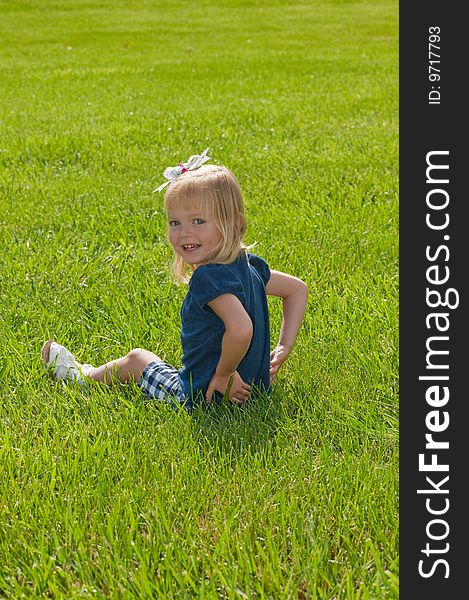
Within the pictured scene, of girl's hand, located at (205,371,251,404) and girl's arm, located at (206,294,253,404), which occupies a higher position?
girl's arm, located at (206,294,253,404)

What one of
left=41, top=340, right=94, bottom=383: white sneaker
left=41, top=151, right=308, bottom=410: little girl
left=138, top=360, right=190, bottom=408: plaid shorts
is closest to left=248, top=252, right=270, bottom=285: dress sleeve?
left=41, top=151, right=308, bottom=410: little girl

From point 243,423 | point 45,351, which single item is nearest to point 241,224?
point 243,423

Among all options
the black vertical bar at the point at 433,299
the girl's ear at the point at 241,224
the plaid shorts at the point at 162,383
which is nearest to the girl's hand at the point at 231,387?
the plaid shorts at the point at 162,383

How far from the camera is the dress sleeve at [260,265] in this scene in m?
3.39

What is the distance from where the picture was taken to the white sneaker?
349 centimetres

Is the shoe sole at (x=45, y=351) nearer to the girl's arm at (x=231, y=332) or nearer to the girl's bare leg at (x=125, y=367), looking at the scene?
the girl's bare leg at (x=125, y=367)

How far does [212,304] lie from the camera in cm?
305

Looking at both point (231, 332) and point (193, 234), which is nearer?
point (231, 332)

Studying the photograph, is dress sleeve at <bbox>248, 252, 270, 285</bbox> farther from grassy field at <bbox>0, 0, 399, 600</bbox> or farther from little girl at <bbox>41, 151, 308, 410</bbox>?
grassy field at <bbox>0, 0, 399, 600</bbox>

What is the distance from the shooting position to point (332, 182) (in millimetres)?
6398

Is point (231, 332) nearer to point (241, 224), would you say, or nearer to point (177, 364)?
point (241, 224)

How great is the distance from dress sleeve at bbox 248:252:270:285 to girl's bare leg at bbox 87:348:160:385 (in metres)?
0.54

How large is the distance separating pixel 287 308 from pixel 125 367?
71cm

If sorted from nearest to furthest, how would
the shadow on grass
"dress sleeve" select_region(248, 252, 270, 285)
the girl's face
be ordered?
1. the shadow on grass
2. the girl's face
3. "dress sleeve" select_region(248, 252, 270, 285)
